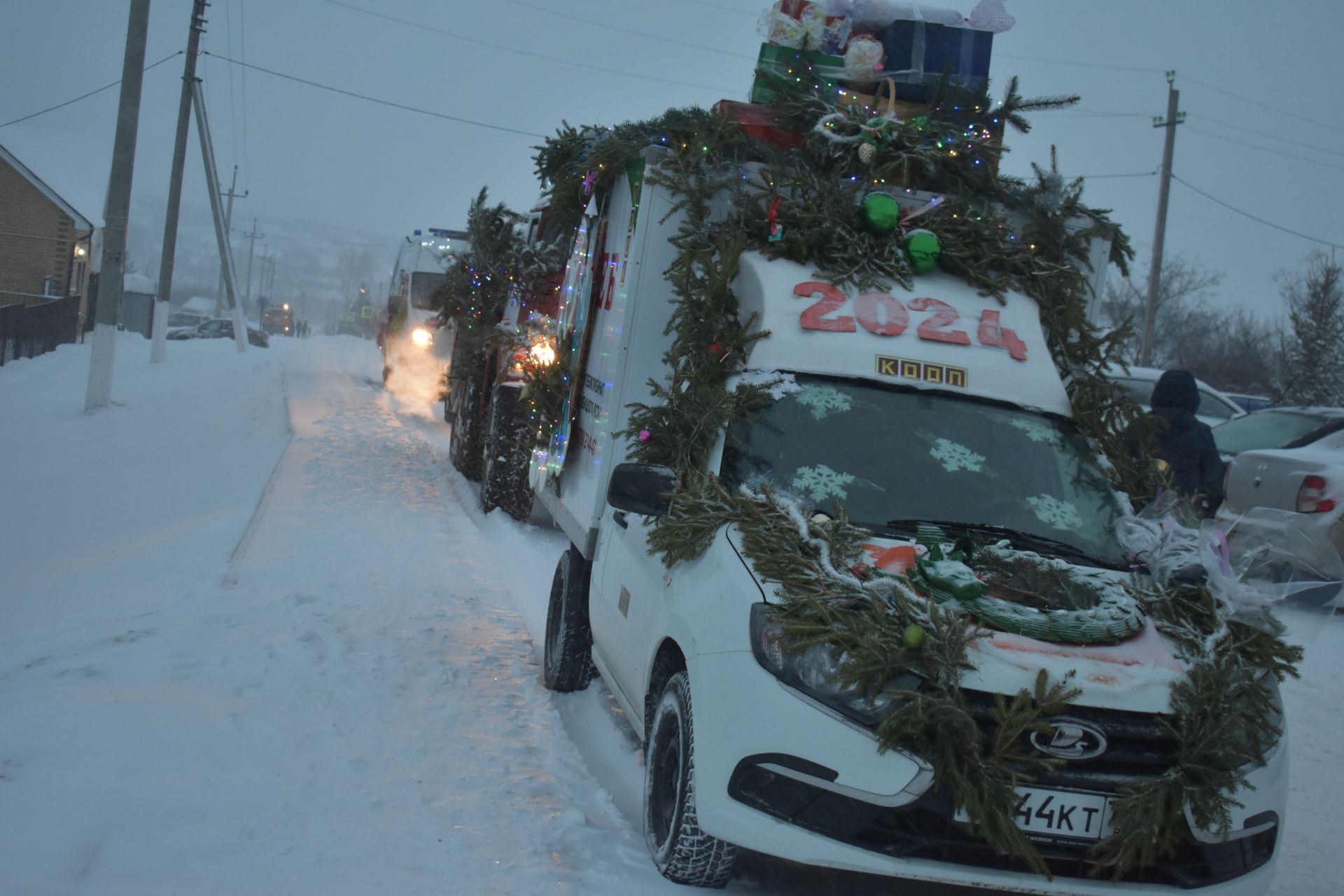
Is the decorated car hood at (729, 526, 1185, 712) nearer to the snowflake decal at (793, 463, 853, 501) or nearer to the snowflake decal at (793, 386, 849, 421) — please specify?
the snowflake decal at (793, 463, 853, 501)

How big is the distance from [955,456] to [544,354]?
3.96 meters

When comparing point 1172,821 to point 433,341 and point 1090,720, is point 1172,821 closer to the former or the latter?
point 1090,720

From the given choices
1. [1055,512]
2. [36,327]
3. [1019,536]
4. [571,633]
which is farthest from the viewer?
[36,327]

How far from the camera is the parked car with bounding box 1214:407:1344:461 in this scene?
9.59 metres

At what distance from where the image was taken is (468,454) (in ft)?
Result: 41.8

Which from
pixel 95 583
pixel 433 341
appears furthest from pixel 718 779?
pixel 433 341

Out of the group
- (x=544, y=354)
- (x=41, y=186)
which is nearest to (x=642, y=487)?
(x=544, y=354)

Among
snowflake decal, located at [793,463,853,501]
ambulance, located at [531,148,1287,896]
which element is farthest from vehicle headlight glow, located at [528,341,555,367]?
snowflake decal, located at [793,463,853,501]

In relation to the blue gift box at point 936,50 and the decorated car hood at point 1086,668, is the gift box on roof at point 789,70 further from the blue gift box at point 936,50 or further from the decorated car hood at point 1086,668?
the decorated car hood at point 1086,668

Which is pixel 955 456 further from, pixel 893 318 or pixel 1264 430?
pixel 1264 430

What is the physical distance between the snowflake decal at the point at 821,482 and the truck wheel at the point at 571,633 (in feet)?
6.07

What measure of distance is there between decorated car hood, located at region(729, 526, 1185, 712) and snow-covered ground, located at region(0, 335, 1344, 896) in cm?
70

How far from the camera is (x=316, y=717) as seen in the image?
16.3 feet

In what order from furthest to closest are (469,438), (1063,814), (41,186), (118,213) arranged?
(41,186), (118,213), (469,438), (1063,814)
